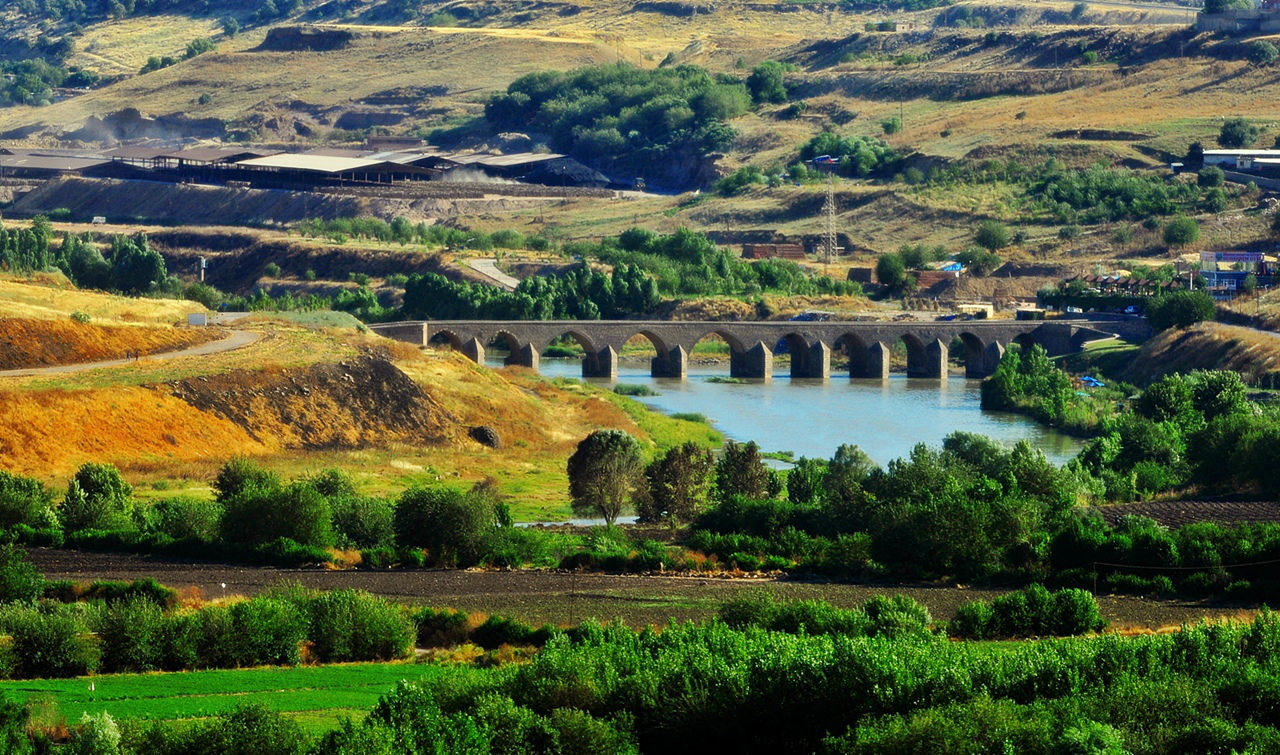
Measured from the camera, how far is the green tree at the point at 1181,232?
362ft

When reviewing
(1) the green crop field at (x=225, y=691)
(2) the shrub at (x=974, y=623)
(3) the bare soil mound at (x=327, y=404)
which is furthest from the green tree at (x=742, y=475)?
(1) the green crop field at (x=225, y=691)

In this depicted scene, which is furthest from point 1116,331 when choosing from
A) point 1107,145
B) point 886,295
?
point 1107,145

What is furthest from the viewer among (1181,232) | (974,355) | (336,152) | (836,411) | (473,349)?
(336,152)

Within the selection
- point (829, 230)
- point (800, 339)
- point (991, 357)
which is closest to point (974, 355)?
point (991, 357)

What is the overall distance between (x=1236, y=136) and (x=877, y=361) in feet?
146

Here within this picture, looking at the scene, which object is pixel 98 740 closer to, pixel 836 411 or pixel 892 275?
pixel 836 411

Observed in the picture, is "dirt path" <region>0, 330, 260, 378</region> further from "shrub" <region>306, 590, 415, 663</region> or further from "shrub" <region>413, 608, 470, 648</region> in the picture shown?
"shrub" <region>306, 590, 415, 663</region>

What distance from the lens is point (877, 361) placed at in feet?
307

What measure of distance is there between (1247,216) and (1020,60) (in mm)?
44528

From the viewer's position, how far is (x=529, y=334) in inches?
3563

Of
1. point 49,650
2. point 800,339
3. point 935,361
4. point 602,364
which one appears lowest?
point 935,361

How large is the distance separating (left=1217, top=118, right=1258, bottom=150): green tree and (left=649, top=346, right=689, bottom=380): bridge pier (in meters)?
50.8

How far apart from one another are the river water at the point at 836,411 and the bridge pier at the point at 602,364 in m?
0.80

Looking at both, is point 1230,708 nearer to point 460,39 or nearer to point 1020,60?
point 1020,60
